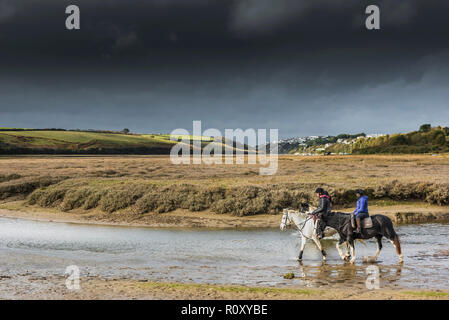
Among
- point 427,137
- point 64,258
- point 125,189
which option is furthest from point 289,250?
point 427,137

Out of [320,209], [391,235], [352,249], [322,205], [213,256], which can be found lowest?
[213,256]

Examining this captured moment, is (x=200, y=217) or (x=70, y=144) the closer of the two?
(x=200, y=217)

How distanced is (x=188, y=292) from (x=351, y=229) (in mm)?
7345

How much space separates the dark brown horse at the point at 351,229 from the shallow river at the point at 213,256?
0.63m

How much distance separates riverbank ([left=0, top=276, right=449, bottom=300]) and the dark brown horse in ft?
13.1

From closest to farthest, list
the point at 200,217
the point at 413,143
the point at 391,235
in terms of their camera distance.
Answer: the point at 391,235, the point at 200,217, the point at 413,143

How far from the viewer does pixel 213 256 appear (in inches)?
667

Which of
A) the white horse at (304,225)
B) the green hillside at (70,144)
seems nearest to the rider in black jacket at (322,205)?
the white horse at (304,225)

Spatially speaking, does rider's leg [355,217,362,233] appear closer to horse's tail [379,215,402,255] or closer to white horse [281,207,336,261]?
horse's tail [379,215,402,255]

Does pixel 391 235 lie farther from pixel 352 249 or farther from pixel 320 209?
pixel 320 209

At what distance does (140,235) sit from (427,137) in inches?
5531

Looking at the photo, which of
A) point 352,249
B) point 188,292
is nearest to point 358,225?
point 352,249

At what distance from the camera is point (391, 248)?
18.1 m

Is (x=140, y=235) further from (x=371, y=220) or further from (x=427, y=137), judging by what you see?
(x=427, y=137)
